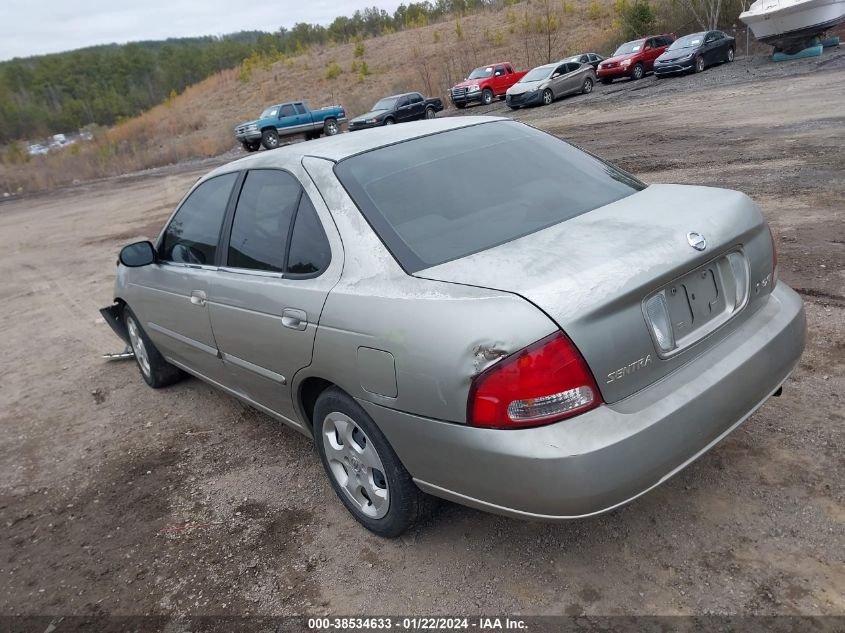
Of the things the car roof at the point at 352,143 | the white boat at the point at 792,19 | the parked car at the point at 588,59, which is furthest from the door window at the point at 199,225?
the parked car at the point at 588,59

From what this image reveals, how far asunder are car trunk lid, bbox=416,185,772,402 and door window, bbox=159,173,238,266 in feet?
5.88

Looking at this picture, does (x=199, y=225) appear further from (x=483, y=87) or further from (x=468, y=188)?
(x=483, y=87)

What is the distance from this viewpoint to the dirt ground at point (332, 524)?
8.16 feet

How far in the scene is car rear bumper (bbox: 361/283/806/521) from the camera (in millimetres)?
2125

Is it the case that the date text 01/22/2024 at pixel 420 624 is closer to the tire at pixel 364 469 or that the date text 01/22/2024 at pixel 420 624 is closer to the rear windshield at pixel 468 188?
the tire at pixel 364 469

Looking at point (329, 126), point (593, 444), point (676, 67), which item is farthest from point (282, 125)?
point (593, 444)

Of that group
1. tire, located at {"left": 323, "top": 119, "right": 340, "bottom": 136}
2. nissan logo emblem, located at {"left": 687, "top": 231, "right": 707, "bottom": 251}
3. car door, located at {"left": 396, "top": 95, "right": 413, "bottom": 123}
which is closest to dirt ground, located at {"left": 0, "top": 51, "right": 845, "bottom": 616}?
nissan logo emblem, located at {"left": 687, "top": 231, "right": 707, "bottom": 251}

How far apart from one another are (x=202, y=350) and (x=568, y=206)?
2329 mm

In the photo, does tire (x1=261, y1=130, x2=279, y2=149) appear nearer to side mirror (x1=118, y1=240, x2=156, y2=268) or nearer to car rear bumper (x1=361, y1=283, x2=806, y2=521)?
side mirror (x1=118, y1=240, x2=156, y2=268)

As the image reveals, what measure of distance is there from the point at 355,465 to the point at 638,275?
1.46 metres

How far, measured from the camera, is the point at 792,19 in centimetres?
2261

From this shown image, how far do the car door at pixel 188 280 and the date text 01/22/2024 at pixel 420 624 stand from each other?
5.76 ft

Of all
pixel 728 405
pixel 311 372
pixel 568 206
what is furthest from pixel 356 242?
pixel 728 405

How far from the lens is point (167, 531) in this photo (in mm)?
3318
